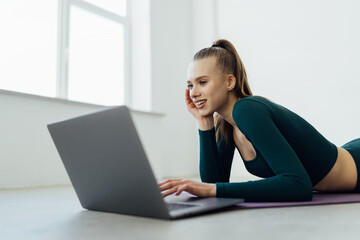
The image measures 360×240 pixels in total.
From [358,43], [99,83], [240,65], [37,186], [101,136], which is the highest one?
[358,43]

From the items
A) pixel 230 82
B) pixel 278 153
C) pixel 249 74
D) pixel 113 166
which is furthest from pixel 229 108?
pixel 249 74

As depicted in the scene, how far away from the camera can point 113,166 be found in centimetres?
83

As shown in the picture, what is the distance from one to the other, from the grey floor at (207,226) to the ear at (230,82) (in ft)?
1.69

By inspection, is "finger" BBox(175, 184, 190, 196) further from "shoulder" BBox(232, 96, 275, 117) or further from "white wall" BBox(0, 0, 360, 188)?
"white wall" BBox(0, 0, 360, 188)

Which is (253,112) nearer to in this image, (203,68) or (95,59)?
(203,68)

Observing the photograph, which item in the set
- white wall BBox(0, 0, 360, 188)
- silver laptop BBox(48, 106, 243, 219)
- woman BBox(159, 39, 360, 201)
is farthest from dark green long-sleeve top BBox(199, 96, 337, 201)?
white wall BBox(0, 0, 360, 188)

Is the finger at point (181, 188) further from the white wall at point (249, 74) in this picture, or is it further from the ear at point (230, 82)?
the white wall at point (249, 74)

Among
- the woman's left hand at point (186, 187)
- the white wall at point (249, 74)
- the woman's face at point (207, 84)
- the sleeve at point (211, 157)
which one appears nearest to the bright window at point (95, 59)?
the white wall at point (249, 74)

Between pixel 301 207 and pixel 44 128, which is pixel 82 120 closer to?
pixel 301 207

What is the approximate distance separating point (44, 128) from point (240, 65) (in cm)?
204

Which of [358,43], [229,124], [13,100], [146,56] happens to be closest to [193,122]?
[146,56]

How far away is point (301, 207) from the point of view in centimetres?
105

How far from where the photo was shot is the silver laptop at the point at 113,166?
2.47ft

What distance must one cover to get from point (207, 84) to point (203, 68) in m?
0.07
